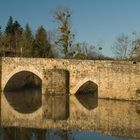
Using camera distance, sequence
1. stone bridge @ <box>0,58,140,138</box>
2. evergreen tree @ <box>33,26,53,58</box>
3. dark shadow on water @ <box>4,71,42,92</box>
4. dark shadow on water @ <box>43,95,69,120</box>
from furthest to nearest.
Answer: evergreen tree @ <box>33,26,53,58</box>
dark shadow on water @ <box>4,71,42,92</box>
dark shadow on water @ <box>43,95,69,120</box>
stone bridge @ <box>0,58,140,138</box>

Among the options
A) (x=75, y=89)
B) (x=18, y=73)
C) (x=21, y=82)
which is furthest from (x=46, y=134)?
(x=21, y=82)

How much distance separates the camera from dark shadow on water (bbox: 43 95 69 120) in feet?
70.3

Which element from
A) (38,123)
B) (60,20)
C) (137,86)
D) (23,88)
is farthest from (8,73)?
(38,123)

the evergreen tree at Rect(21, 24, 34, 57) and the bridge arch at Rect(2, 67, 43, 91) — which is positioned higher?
the evergreen tree at Rect(21, 24, 34, 57)

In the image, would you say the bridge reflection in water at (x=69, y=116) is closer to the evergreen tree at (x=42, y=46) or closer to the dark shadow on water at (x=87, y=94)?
the dark shadow on water at (x=87, y=94)

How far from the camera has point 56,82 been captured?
107 feet

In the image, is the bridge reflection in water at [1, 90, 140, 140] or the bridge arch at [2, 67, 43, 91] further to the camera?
the bridge arch at [2, 67, 43, 91]

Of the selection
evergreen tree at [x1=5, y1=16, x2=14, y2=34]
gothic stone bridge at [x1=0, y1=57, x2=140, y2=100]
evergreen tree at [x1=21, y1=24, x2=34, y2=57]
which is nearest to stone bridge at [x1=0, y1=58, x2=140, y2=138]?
gothic stone bridge at [x1=0, y1=57, x2=140, y2=100]

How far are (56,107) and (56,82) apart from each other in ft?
24.9

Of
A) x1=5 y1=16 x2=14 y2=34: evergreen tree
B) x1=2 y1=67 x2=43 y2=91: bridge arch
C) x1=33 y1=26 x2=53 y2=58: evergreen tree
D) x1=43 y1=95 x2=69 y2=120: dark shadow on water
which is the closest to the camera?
x1=43 y1=95 x2=69 y2=120: dark shadow on water

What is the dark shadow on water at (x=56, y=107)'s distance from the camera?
2142cm

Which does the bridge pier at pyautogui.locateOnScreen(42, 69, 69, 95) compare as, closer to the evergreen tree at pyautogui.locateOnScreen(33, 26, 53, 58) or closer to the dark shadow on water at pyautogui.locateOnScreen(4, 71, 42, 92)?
the dark shadow on water at pyautogui.locateOnScreen(4, 71, 42, 92)

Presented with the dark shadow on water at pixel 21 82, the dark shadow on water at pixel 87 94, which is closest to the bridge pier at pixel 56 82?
the dark shadow on water at pixel 87 94

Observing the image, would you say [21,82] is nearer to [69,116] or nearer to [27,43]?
[27,43]
